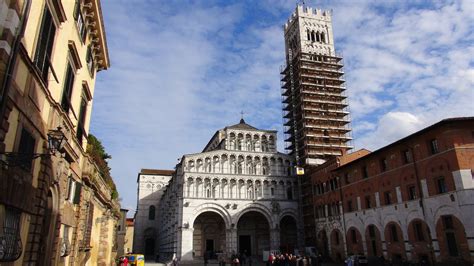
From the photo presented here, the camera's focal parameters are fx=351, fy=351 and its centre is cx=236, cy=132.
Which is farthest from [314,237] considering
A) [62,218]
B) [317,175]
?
[62,218]

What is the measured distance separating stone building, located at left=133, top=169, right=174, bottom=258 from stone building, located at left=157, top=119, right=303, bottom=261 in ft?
68.2

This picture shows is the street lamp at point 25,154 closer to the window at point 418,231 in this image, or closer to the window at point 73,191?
the window at point 73,191

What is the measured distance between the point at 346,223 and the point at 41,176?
1292 inches

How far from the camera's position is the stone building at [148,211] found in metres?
67.6

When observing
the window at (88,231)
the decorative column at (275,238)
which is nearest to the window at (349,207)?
the decorative column at (275,238)

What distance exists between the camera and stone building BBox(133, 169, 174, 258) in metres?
67.6

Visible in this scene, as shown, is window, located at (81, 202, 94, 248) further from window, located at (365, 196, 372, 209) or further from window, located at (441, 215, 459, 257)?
window, located at (365, 196, 372, 209)

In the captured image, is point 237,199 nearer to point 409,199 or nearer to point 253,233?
point 253,233

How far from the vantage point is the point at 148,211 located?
69.3m

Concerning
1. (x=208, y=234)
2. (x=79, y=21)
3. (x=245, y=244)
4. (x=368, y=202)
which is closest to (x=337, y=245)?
(x=368, y=202)

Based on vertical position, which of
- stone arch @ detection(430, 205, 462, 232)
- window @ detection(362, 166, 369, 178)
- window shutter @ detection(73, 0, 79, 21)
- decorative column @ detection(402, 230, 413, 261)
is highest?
window shutter @ detection(73, 0, 79, 21)

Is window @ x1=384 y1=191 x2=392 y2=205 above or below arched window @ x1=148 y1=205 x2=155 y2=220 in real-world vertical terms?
below

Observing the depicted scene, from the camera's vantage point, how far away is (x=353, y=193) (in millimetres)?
35375

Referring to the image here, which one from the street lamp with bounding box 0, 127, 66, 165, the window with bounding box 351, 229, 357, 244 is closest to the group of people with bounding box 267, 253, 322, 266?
the window with bounding box 351, 229, 357, 244
